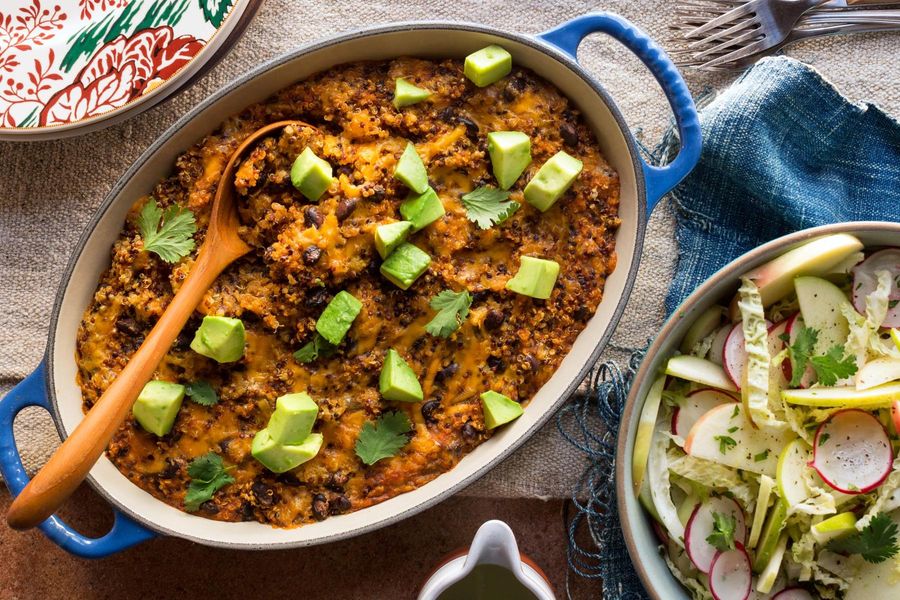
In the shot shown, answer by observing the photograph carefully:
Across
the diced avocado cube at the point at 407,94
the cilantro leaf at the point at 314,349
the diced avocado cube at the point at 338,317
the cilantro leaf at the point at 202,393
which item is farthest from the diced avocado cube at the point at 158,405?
the diced avocado cube at the point at 407,94

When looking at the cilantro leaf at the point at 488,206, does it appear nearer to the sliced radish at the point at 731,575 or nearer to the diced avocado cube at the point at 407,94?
the diced avocado cube at the point at 407,94

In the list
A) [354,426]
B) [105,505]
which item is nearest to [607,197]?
[354,426]

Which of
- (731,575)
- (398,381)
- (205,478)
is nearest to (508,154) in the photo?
(398,381)

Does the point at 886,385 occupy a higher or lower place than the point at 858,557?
higher

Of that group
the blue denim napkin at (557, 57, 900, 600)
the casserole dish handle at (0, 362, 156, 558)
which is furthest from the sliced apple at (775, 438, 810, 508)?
the casserole dish handle at (0, 362, 156, 558)

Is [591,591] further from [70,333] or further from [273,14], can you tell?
[273,14]

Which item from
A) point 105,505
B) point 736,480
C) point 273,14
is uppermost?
point 273,14
